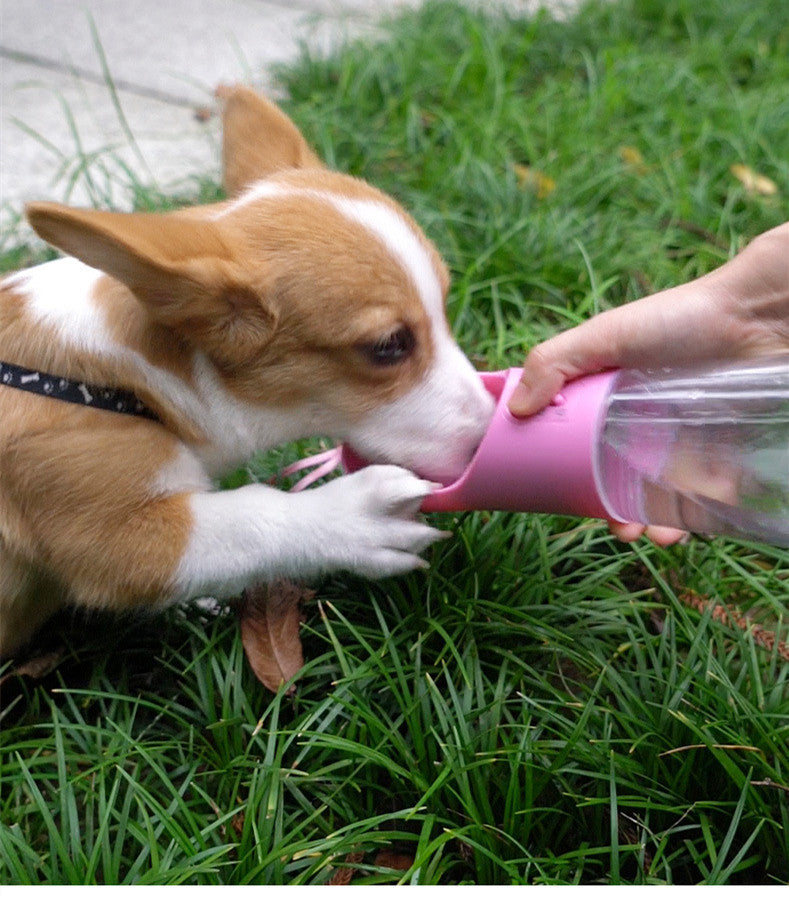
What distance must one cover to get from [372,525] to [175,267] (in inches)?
29.0

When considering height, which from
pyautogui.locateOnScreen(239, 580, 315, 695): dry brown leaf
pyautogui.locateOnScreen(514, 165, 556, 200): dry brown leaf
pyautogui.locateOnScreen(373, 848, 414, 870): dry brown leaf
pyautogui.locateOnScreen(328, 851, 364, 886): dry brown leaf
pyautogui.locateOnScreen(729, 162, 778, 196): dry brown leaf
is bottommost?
pyautogui.locateOnScreen(373, 848, 414, 870): dry brown leaf

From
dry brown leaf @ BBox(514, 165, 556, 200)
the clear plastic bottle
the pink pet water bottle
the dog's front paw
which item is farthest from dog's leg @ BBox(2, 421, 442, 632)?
dry brown leaf @ BBox(514, 165, 556, 200)

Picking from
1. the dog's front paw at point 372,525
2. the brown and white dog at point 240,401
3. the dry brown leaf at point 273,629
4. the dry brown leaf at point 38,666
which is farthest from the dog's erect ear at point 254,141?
the dry brown leaf at point 38,666

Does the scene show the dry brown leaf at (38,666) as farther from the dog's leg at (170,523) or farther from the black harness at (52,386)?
the black harness at (52,386)

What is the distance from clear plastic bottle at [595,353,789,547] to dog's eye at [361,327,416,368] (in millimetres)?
516

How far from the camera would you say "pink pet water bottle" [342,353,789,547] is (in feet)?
7.39

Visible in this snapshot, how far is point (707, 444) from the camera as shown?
2568mm

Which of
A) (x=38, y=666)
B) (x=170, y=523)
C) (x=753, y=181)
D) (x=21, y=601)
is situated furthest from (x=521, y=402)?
(x=753, y=181)

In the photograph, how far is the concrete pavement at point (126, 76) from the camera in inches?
172

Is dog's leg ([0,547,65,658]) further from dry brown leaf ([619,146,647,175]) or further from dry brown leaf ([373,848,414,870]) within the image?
dry brown leaf ([619,146,647,175])

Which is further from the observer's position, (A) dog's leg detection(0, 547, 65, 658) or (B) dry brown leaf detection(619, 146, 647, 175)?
(B) dry brown leaf detection(619, 146, 647, 175)

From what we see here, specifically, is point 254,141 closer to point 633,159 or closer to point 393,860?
point 393,860

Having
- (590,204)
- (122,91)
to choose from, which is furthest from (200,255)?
(122,91)

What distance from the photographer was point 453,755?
2221mm
